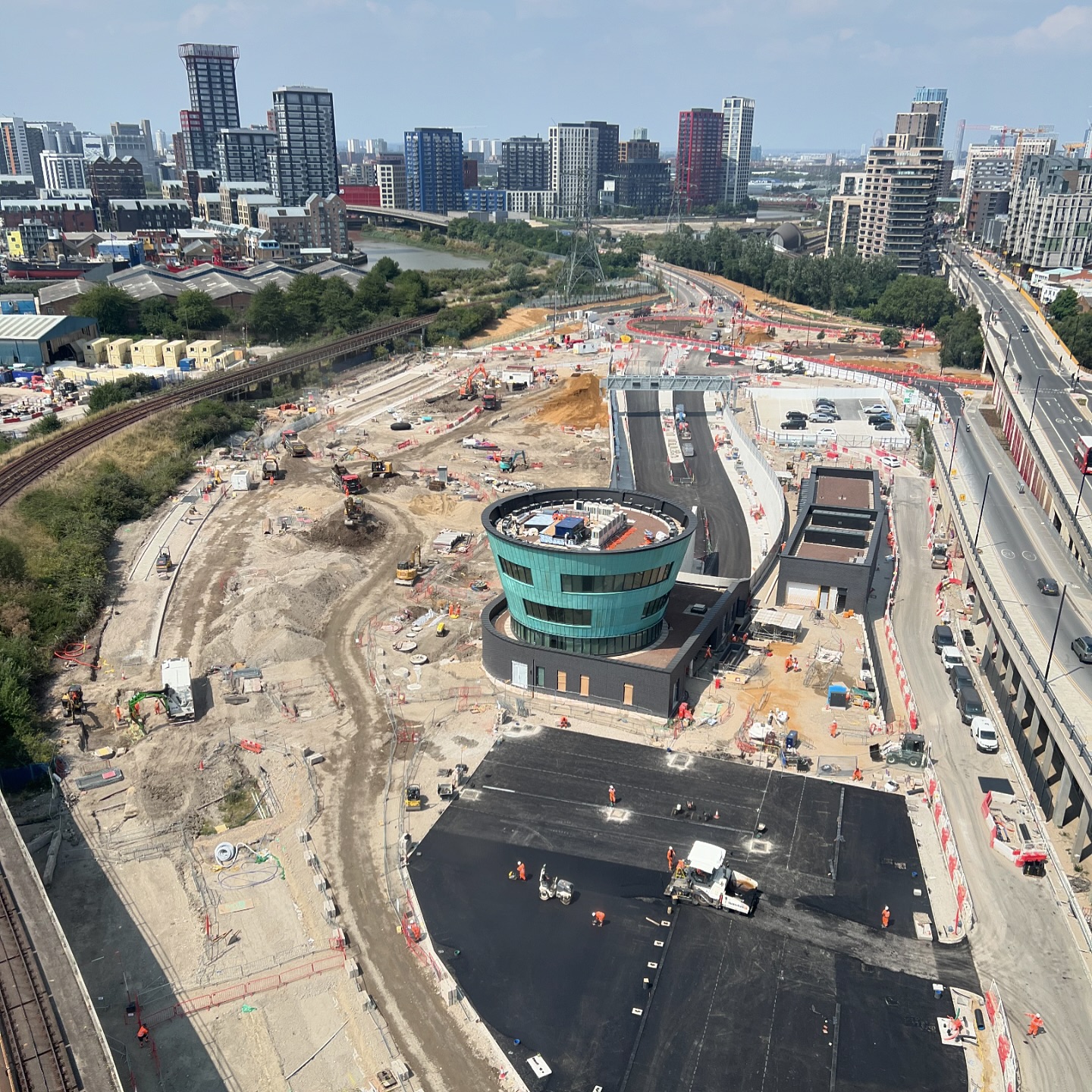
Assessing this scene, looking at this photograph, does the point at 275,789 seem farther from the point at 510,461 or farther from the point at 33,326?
the point at 33,326

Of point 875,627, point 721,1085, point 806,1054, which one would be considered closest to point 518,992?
point 721,1085

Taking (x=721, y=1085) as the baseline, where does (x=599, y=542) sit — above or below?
above

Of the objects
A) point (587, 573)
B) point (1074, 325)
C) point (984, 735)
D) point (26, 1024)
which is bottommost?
point (984, 735)

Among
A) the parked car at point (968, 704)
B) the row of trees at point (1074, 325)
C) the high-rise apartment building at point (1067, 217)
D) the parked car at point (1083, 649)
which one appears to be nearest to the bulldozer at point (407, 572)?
the parked car at point (968, 704)

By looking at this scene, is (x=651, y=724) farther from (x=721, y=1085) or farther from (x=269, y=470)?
(x=269, y=470)

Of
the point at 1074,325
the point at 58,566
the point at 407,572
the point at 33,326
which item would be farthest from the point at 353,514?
the point at 1074,325

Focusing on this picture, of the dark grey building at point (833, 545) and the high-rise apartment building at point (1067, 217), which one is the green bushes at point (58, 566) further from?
the high-rise apartment building at point (1067, 217)
